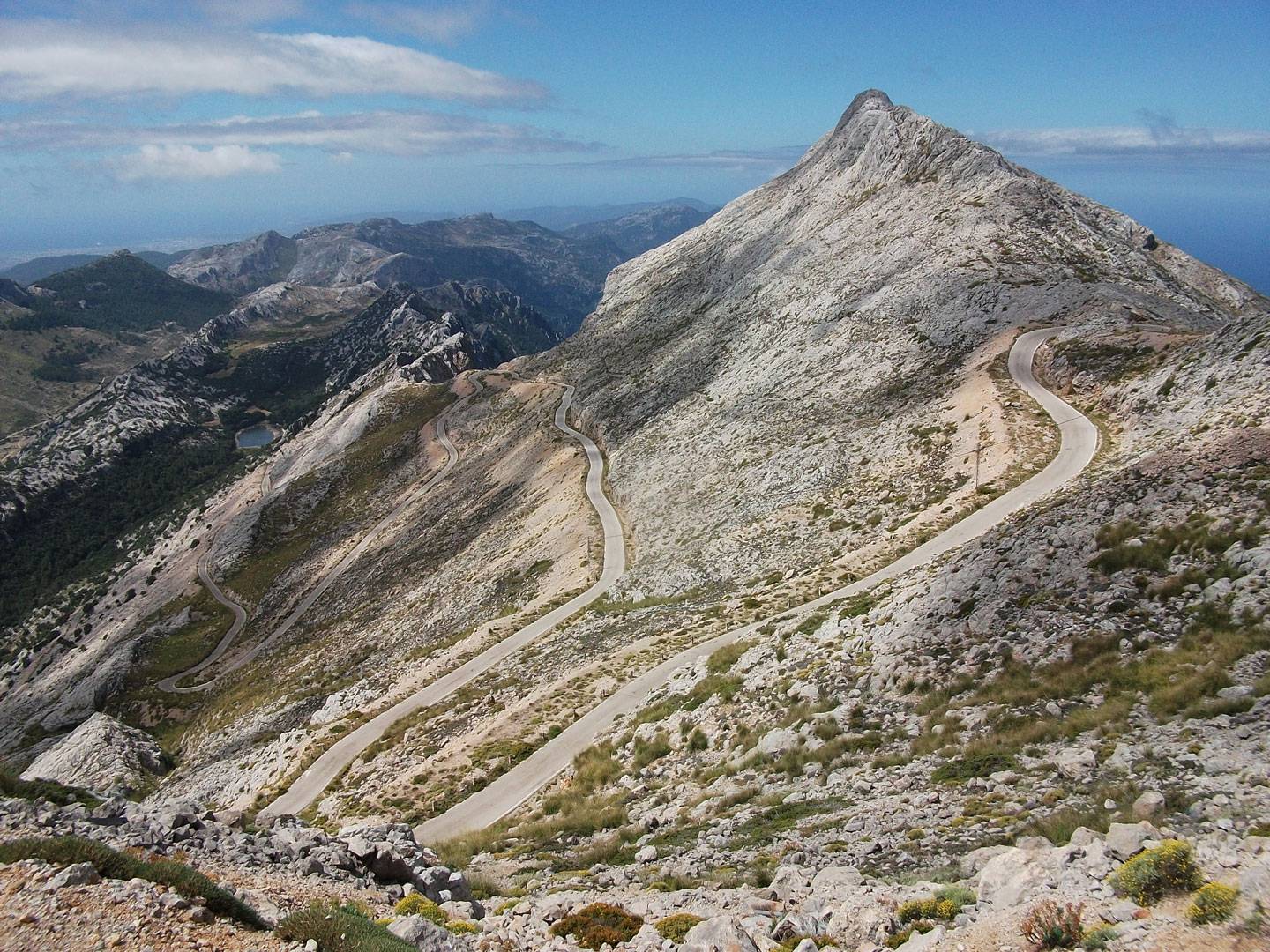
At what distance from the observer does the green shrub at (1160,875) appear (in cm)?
976

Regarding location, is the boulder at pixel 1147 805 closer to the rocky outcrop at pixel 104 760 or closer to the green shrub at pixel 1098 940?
the green shrub at pixel 1098 940

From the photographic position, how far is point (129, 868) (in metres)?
13.5

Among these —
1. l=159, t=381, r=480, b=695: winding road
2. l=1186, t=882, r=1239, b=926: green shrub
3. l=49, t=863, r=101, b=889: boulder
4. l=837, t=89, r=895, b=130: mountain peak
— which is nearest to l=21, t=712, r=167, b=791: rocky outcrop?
l=159, t=381, r=480, b=695: winding road

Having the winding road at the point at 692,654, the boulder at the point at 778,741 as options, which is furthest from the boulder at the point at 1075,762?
the winding road at the point at 692,654

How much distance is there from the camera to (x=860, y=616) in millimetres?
29016

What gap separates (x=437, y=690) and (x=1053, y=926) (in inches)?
1598

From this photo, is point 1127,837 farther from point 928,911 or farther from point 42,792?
point 42,792

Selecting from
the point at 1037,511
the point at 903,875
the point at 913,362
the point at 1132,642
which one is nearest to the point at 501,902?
the point at 903,875

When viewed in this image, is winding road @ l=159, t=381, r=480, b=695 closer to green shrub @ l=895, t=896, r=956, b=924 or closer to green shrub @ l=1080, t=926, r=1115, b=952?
green shrub @ l=895, t=896, r=956, b=924

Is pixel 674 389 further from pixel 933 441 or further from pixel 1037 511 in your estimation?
pixel 1037 511

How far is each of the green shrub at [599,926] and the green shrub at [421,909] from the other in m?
3.01

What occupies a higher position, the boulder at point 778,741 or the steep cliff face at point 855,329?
the steep cliff face at point 855,329

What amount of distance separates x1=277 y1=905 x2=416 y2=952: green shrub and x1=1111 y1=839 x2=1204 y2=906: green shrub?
1260 cm

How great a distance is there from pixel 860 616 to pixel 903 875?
15.4 meters
